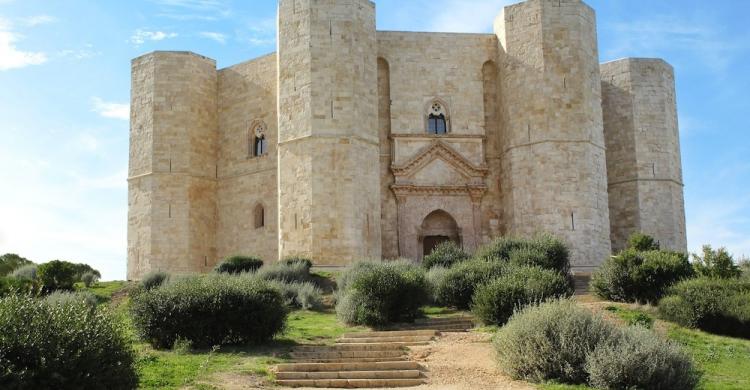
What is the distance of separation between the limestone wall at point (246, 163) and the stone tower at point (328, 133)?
2.25m

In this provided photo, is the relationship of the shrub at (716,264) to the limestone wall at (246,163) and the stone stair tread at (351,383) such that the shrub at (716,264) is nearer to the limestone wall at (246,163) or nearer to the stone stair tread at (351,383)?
the stone stair tread at (351,383)

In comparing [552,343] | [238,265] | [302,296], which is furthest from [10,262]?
[552,343]

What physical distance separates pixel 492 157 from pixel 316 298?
10793 mm

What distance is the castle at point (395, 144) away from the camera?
2367cm

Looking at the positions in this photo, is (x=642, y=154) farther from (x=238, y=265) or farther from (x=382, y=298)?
(x=382, y=298)

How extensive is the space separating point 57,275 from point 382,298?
10101 mm

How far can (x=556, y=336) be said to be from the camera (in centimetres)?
1012

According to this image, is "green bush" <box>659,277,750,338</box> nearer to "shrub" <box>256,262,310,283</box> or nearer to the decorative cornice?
"shrub" <box>256,262,310,283</box>

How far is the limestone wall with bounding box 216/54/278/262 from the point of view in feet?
86.4

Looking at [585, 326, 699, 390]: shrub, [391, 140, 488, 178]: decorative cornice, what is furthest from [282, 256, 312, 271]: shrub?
[585, 326, 699, 390]: shrub

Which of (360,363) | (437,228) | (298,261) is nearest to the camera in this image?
(360,363)

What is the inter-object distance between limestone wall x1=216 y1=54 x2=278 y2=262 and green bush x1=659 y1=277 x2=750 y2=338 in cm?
1452

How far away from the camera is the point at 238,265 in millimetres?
22359

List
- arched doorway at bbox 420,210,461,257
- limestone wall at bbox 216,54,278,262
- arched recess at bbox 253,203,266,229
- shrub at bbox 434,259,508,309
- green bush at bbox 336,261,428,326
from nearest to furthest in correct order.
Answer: green bush at bbox 336,261,428,326, shrub at bbox 434,259,508,309, arched doorway at bbox 420,210,461,257, limestone wall at bbox 216,54,278,262, arched recess at bbox 253,203,266,229
